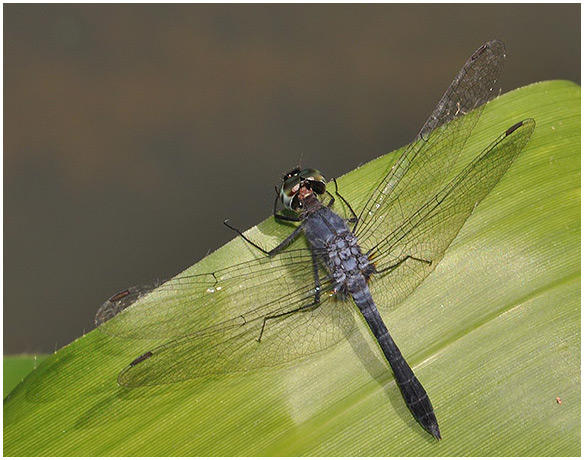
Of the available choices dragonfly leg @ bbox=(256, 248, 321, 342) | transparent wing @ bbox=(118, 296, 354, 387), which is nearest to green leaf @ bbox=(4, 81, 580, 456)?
transparent wing @ bbox=(118, 296, 354, 387)

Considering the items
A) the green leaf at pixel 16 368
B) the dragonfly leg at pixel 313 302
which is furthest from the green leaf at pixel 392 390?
the green leaf at pixel 16 368

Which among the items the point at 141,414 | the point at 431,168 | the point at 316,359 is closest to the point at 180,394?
the point at 141,414

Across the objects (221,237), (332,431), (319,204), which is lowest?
(332,431)

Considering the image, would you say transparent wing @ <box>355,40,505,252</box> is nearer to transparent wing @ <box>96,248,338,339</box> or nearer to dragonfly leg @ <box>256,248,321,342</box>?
dragonfly leg @ <box>256,248,321,342</box>

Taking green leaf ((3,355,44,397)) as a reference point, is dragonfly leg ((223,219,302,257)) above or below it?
below

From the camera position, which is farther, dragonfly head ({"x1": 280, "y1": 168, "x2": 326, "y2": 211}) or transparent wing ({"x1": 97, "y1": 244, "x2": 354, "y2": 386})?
dragonfly head ({"x1": 280, "y1": 168, "x2": 326, "y2": 211})

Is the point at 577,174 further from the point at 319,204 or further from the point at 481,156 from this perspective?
the point at 319,204

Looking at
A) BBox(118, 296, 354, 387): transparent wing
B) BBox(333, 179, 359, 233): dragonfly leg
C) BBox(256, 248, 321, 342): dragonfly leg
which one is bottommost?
BBox(118, 296, 354, 387): transparent wing
